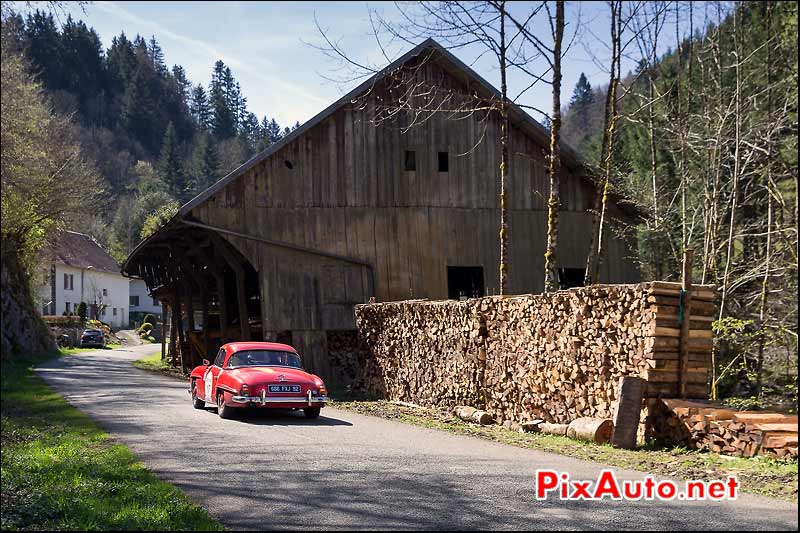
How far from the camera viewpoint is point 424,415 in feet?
56.6

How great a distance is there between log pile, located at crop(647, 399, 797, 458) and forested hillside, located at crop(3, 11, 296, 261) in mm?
84738

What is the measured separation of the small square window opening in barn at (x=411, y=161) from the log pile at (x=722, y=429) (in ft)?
50.6

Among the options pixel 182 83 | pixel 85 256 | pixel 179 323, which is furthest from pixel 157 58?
pixel 179 323

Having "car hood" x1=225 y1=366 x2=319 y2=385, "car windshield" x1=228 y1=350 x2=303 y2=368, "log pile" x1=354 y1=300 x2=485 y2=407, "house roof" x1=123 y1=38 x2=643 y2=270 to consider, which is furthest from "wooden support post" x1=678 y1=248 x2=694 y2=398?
"house roof" x1=123 y1=38 x2=643 y2=270

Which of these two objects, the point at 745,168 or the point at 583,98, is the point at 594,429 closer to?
the point at 745,168

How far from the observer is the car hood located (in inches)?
625

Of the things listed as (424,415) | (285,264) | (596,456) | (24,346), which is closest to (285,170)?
(285,264)

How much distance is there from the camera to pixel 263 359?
17266mm

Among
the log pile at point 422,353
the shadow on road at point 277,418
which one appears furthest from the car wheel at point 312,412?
the log pile at point 422,353

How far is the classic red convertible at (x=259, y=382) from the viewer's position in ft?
51.4

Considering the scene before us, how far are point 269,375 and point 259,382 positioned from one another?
1.18ft

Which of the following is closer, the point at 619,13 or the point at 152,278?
the point at 619,13

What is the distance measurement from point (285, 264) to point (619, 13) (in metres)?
11.7

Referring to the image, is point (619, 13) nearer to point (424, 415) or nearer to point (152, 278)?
point (424, 415)
